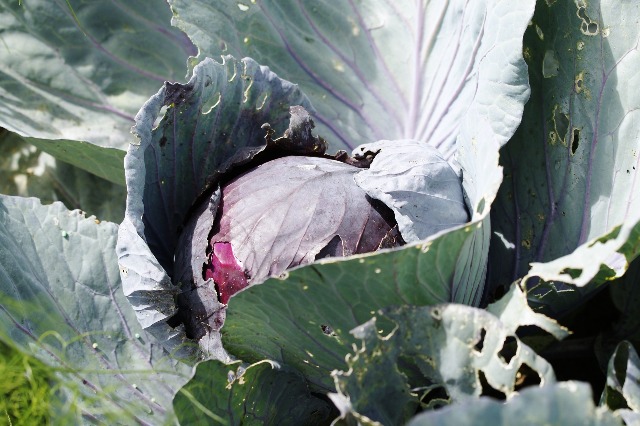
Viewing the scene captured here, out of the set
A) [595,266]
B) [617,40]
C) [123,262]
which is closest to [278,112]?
[123,262]

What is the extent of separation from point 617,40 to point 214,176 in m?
0.68

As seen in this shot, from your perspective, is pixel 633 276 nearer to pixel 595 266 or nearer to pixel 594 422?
pixel 595 266

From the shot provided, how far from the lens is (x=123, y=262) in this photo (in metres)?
1.15

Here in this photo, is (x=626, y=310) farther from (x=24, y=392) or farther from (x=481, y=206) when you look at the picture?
(x=24, y=392)

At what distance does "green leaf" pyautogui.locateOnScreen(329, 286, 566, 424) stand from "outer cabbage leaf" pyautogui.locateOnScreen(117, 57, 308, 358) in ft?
0.97

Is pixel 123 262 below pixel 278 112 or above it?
below

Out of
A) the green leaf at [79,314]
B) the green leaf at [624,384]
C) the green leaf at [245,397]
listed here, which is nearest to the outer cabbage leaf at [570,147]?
the green leaf at [624,384]

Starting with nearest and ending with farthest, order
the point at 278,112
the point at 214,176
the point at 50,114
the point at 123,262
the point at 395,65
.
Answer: the point at 123,262 → the point at 214,176 → the point at 278,112 → the point at 395,65 → the point at 50,114

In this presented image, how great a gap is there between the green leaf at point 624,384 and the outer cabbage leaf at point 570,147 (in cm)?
11

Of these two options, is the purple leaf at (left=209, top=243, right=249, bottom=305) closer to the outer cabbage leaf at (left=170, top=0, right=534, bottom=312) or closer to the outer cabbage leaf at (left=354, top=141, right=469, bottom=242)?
the outer cabbage leaf at (left=354, top=141, right=469, bottom=242)

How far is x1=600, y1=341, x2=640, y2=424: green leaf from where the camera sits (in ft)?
3.25

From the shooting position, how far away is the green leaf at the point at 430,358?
916mm

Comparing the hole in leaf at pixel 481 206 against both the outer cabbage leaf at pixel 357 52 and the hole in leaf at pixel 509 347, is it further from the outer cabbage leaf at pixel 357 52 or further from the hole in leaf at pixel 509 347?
the outer cabbage leaf at pixel 357 52

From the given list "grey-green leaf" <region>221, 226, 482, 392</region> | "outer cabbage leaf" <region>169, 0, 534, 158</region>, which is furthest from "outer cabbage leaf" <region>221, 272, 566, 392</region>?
"outer cabbage leaf" <region>169, 0, 534, 158</region>
